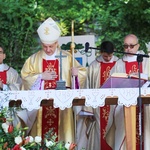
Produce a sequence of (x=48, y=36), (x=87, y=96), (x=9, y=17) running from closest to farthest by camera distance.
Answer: (x=87, y=96) < (x=48, y=36) < (x=9, y=17)

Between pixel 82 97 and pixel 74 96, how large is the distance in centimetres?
9

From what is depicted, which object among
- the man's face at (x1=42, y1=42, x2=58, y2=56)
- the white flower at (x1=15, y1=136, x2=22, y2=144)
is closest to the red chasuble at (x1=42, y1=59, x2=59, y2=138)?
the man's face at (x1=42, y1=42, x2=58, y2=56)

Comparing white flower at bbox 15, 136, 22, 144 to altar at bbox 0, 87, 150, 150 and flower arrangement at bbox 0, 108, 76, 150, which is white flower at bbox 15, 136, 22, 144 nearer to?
flower arrangement at bbox 0, 108, 76, 150

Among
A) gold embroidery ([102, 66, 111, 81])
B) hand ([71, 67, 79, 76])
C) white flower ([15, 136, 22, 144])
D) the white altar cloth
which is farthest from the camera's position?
gold embroidery ([102, 66, 111, 81])

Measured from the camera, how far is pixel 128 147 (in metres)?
6.11

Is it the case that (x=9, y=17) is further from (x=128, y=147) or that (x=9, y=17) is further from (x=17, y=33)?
(x=128, y=147)

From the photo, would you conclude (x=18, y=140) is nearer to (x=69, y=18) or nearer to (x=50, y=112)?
(x=50, y=112)

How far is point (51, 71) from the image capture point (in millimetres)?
7258

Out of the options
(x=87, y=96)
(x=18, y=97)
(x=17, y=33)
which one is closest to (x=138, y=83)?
(x=87, y=96)

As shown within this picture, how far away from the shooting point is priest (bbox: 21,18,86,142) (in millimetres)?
7375

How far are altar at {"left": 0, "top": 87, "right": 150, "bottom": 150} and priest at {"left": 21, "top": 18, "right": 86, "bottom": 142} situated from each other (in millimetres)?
1131

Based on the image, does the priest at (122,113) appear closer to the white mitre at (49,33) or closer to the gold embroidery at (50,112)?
the gold embroidery at (50,112)

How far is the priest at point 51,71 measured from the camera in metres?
7.38

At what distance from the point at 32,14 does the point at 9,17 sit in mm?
607
